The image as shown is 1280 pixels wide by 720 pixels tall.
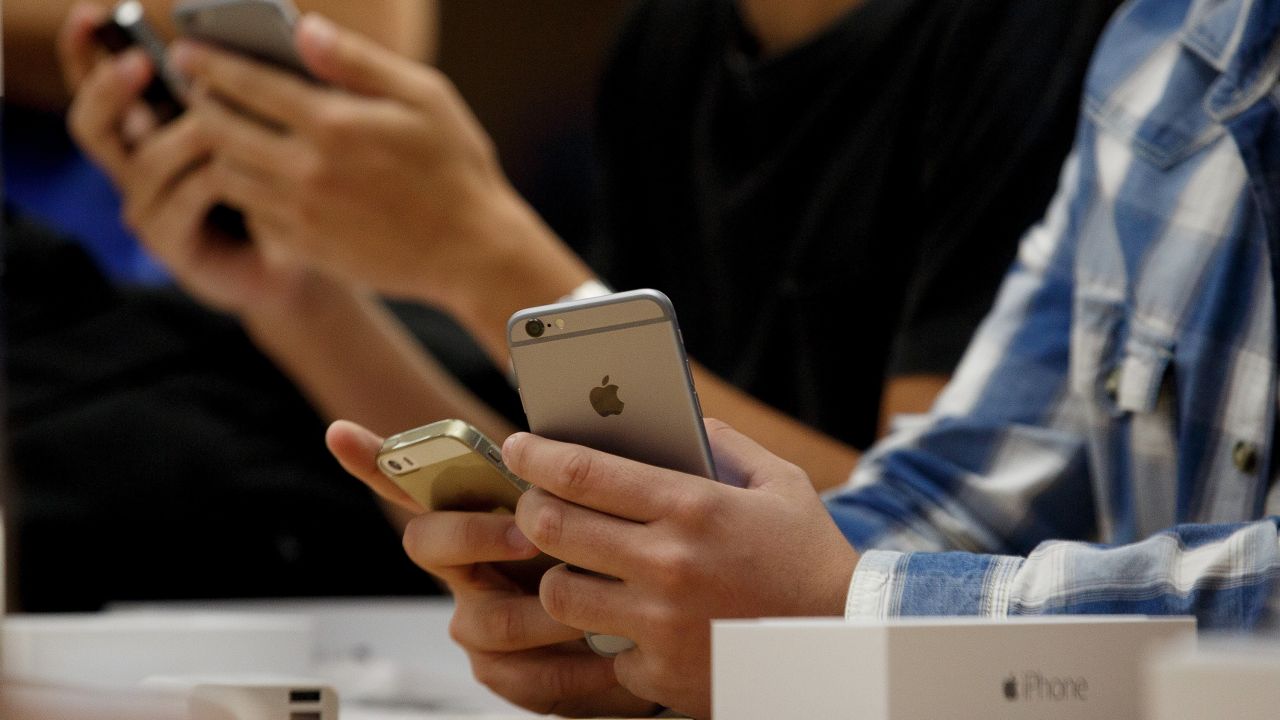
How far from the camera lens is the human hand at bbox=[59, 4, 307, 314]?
1318mm

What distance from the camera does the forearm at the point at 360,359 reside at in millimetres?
1368

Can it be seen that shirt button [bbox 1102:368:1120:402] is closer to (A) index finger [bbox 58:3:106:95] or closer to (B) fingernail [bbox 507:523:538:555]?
(B) fingernail [bbox 507:523:538:555]

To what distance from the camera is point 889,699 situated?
1.43 feet

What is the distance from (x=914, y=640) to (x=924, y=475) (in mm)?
427

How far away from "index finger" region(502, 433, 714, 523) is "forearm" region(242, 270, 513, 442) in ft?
2.70

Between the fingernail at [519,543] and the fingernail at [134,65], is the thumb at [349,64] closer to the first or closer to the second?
the fingernail at [134,65]

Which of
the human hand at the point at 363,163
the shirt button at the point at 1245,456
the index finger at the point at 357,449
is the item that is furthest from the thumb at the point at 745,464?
the human hand at the point at 363,163

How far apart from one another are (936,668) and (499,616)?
0.87 ft

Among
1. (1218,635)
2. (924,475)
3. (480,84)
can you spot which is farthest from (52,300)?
(1218,635)

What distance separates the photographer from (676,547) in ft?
1.75

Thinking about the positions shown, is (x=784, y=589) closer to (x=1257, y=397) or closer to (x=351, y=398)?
(x=1257, y=397)

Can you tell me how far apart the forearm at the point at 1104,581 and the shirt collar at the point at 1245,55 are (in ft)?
1.02

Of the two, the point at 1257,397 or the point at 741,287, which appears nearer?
the point at 1257,397

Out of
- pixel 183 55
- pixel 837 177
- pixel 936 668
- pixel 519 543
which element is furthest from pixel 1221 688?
pixel 183 55
